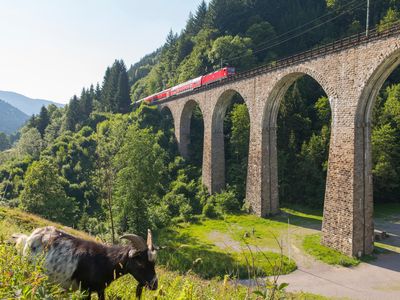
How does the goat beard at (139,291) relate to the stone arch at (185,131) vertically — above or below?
below

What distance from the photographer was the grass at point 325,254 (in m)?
16.9

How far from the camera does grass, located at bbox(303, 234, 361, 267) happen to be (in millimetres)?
16859

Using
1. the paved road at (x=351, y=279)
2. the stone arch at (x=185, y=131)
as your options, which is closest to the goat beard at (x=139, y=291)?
the paved road at (x=351, y=279)

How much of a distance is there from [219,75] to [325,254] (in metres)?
21.9

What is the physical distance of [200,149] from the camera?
143 feet

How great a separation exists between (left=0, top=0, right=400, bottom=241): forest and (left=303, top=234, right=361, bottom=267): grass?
8967mm

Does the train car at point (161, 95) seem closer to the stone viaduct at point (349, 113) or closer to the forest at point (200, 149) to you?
the forest at point (200, 149)

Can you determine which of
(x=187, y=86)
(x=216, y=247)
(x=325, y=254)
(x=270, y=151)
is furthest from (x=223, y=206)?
(x=187, y=86)

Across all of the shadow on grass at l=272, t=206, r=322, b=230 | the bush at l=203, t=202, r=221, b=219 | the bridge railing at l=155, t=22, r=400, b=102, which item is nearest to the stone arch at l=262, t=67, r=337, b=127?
the bridge railing at l=155, t=22, r=400, b=102

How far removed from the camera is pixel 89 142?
2069 inches

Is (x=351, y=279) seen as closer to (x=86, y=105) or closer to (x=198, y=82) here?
(x=198, y=82)

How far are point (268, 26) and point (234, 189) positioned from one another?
34.5 meters

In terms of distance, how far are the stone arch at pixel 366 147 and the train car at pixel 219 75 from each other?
1677cm

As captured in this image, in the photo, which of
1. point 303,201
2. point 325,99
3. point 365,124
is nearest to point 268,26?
point 325,99
